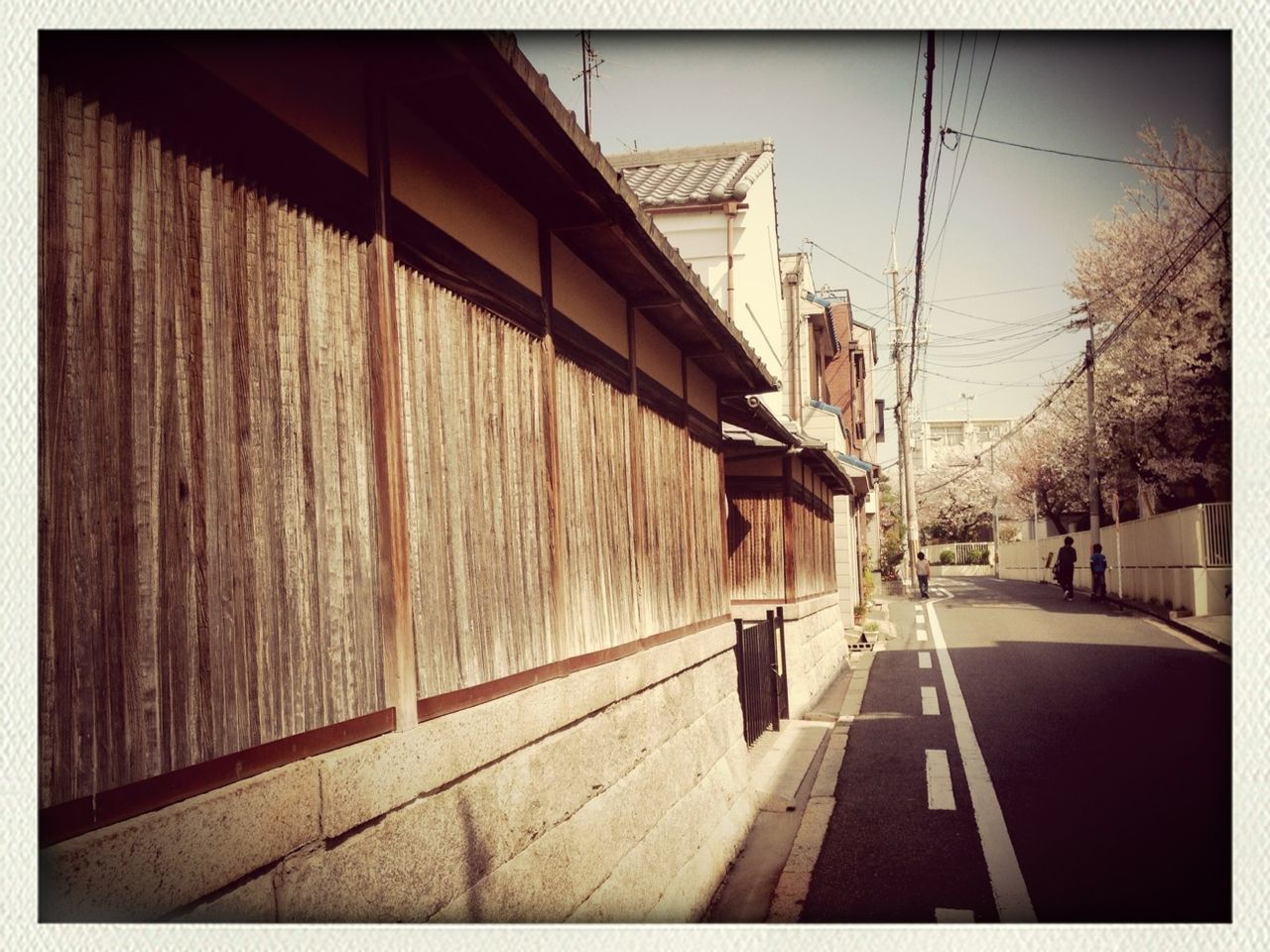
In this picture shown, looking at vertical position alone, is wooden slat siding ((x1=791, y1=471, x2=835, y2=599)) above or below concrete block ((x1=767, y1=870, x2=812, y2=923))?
above

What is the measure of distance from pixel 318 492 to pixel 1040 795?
7.40m

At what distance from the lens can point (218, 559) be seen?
2.82 m

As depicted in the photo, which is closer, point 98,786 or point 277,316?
point 98,786

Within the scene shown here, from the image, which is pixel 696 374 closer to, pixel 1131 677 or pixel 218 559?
pixel 218 559

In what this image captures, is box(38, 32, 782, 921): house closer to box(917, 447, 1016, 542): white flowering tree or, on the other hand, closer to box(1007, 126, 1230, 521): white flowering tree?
box(1007, 126, 1230, 521): white flowering tree

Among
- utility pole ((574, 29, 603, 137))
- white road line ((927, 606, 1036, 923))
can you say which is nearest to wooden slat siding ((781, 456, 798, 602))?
white road line ((927, 606, 1036, 923))

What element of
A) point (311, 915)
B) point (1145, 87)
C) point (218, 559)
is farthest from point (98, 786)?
point (1145, 87)

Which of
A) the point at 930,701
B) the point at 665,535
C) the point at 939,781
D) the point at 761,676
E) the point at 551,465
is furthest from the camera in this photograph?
the point at 930,701

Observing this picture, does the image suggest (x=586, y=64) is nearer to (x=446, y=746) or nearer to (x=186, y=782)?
(x=446, y=746)

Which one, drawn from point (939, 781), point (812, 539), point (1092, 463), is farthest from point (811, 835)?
point (1092, 463)

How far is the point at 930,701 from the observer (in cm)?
1343

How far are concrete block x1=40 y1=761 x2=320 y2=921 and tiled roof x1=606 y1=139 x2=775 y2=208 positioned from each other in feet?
48.8

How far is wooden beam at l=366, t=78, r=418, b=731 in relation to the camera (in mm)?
3529

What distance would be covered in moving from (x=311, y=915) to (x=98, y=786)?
2.88 ft
